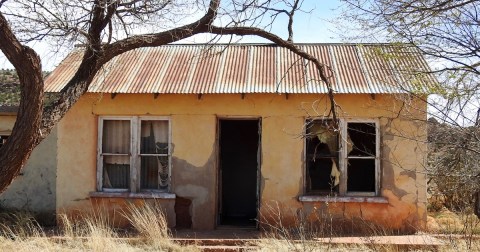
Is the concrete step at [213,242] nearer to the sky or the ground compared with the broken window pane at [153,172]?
nearer to the ground

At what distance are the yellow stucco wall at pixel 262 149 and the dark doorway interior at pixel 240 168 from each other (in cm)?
302

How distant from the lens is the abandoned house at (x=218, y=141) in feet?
34.9

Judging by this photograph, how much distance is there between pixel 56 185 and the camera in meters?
11.4

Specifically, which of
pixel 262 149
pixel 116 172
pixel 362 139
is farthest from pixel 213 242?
pixel 362 139

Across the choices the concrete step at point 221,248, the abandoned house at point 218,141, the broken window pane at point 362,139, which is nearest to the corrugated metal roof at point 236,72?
the abandoned house at point 218,141

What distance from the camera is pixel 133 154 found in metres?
11.3

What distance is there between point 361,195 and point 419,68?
3.40 m

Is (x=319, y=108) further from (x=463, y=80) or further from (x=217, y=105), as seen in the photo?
(x=463, y=80)

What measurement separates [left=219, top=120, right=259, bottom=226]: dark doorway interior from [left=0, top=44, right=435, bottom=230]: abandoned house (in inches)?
98.4

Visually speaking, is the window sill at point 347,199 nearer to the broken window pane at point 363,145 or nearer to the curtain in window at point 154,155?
the broken window pane at point 363,145

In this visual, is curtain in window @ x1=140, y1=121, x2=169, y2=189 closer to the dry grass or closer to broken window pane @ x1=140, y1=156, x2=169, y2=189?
broken window pane @ x1=140, y1=156, x2=169, y2=189

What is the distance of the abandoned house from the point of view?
418 inches

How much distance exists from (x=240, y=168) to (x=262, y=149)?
3365mm

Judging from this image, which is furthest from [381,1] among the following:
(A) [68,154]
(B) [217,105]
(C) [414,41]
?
(A) [68,154]
